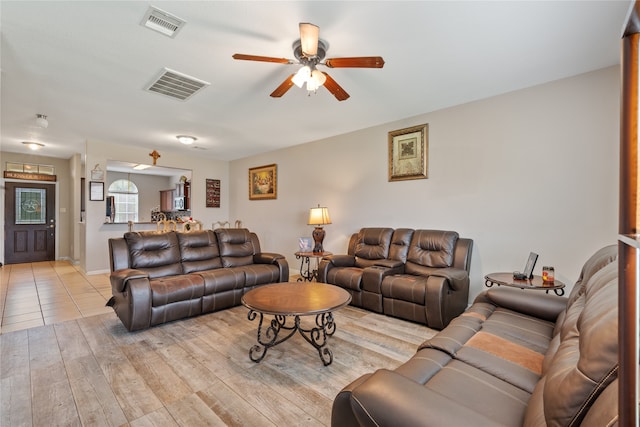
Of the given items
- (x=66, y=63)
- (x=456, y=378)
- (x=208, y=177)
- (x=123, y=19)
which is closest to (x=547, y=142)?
(x=456, y=378)

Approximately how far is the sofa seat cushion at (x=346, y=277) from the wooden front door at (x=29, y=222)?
24.1ft

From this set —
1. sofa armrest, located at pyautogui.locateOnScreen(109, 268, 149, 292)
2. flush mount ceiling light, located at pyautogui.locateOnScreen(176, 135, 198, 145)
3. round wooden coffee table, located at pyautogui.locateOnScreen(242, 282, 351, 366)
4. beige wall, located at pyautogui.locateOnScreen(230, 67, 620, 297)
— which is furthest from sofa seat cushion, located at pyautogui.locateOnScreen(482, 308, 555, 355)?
flush mount ceiling light, located at pyautogui.locateOnScreen(176, 135, 198, 145)

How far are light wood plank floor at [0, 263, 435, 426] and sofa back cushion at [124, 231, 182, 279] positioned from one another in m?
0.66

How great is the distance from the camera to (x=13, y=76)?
114 inches

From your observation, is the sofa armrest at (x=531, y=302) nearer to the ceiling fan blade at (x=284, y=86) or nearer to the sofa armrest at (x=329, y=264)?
the sofa armrest at (x=329, y=264)

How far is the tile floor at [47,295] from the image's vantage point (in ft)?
11.0

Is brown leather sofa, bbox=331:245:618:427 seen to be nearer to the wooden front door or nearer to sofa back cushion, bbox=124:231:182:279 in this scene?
sofa back cushion, bbox=124:231:182:279

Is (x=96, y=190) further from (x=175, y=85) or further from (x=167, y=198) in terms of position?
(x=175, y=85)

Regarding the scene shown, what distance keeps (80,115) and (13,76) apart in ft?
3.95

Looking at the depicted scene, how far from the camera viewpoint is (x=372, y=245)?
4.15 meters

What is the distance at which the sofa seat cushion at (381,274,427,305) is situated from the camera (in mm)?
3096

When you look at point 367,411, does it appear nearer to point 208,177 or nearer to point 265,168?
point 265,168

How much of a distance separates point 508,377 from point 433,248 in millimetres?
2325

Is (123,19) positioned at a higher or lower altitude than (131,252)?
higher
